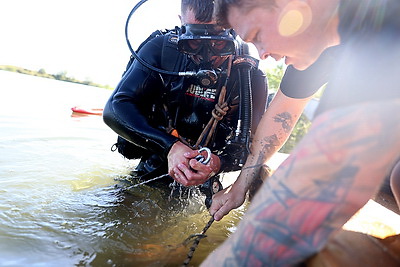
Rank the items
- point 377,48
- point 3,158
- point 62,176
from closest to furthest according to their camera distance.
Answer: point 377,48 → point 62,176 → point 3,158

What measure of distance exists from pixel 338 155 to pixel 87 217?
1961mm

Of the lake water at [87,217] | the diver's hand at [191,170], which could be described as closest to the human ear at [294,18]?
the diver's hand at [191,170]

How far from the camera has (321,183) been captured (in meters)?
0.70

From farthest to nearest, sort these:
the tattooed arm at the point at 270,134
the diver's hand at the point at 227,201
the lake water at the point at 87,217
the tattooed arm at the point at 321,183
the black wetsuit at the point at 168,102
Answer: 1. the black wetsuit at the point at 168,102
2. the tattooed arm at the point at 270,134
3. the diver's hand at the point at 227,201
4. the lake water at the point at 87,217
5. the tattooed arm at the point at 321,183

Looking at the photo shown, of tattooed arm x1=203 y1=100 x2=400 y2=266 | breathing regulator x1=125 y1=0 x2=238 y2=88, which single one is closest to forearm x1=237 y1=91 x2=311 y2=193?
breathing regulator x1=125 y1=0 x2=238 y2=88

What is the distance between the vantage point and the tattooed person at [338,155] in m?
0.68

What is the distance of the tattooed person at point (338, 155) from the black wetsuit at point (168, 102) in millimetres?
1413

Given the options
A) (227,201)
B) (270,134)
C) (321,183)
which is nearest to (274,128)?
(270,134)

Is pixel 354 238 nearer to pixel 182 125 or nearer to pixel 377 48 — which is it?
pixel 377 48

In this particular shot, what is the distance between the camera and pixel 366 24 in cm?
85

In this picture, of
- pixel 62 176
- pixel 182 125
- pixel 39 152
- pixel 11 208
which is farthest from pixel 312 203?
pixel 39 152

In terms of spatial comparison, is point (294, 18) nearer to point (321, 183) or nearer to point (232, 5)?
point (232, 5)

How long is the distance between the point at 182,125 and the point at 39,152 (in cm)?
259

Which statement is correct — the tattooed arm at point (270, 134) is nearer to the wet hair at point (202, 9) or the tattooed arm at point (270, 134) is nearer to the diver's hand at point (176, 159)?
the diver's hand at point (176, 159)
